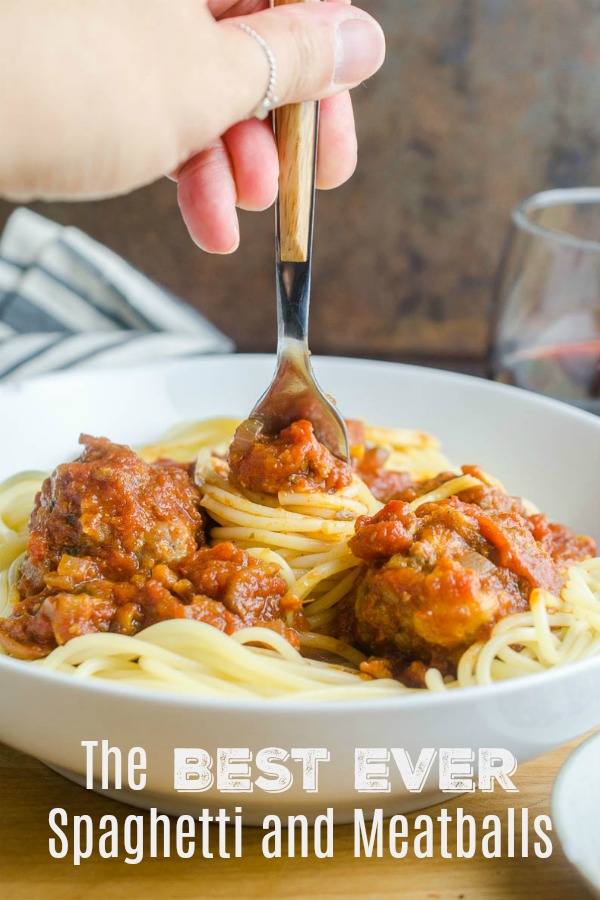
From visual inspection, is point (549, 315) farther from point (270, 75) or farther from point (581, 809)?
point (581, 809)

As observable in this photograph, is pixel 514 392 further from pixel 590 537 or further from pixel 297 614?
pixel 297 614

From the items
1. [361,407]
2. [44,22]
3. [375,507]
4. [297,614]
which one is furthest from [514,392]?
[44,22]

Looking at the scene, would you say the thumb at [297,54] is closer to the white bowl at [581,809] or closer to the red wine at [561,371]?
the white bowl at [581,809]

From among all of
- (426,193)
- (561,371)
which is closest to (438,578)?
(561,371)

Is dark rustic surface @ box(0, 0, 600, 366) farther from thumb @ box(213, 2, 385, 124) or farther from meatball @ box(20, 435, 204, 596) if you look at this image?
meatball @ box(20, 435, 204, 596)

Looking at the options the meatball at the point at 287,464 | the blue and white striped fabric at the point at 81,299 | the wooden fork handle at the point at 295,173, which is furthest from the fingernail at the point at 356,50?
the blue and white striped fabric at the point at 81,299
